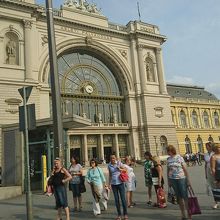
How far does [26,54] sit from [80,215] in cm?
3039

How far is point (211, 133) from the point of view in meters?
69.5

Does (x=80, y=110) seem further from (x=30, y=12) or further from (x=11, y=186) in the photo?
(x=11, y=186)

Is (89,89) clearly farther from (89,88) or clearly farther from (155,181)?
(155,181)

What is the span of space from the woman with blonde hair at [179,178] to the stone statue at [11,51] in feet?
105

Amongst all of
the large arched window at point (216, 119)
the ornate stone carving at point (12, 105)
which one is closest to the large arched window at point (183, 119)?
the large arched window at point (216, 119)

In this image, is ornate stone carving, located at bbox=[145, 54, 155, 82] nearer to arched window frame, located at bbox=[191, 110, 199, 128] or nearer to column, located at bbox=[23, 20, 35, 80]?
column, located at bbox=[23, 20, 35, 80]

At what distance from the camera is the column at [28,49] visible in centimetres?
3744

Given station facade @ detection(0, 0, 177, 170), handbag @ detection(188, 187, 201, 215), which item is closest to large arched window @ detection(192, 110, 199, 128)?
station facade @ detection(0, 0, 177, 170)

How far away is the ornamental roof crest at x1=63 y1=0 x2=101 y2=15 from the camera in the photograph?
150 ft

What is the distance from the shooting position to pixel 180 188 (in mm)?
8570

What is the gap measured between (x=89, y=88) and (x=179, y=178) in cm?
3730

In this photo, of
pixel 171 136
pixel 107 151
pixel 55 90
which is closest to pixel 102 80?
pixel 107 151

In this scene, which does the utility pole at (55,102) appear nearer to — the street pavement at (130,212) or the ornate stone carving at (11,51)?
the street pavement at (130,212)

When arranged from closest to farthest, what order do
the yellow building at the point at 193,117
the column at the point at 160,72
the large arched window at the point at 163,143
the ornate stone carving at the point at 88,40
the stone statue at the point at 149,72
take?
the ornate stone carving at the point at 88,40, the large arched window at the point at 163,143, the stone statue at the point at 149,72, the column at the point at 160,72, the yellow building at the point at 193,117
